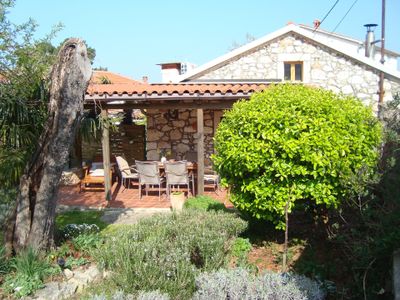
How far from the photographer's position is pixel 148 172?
9.39m

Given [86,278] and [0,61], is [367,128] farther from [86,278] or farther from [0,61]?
[0,61]

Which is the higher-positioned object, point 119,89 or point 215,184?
point 119,89

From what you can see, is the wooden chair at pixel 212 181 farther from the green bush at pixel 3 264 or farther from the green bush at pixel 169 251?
the green bush at pixel 3 264

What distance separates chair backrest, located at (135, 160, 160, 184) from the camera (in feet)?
30.3

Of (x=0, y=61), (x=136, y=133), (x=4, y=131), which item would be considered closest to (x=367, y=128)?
(x=4, y=131)

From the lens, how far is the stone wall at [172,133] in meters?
11.8

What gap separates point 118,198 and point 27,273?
4957 millimetres

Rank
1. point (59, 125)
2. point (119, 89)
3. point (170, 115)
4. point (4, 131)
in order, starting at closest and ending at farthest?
point (59, 125)
point (4, 131)
point (119, 89)
point (170, 115)

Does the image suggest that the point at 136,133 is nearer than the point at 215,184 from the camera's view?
No

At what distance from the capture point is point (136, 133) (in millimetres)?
12156

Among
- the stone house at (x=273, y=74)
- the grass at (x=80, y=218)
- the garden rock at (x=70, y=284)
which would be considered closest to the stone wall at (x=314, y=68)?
the stone house at (x=273, y=74)

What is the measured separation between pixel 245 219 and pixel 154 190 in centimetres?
469

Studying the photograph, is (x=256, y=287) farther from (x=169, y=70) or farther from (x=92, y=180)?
(x=169, y=70)

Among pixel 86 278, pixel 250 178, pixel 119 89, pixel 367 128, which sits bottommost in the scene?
pixel 86 278
